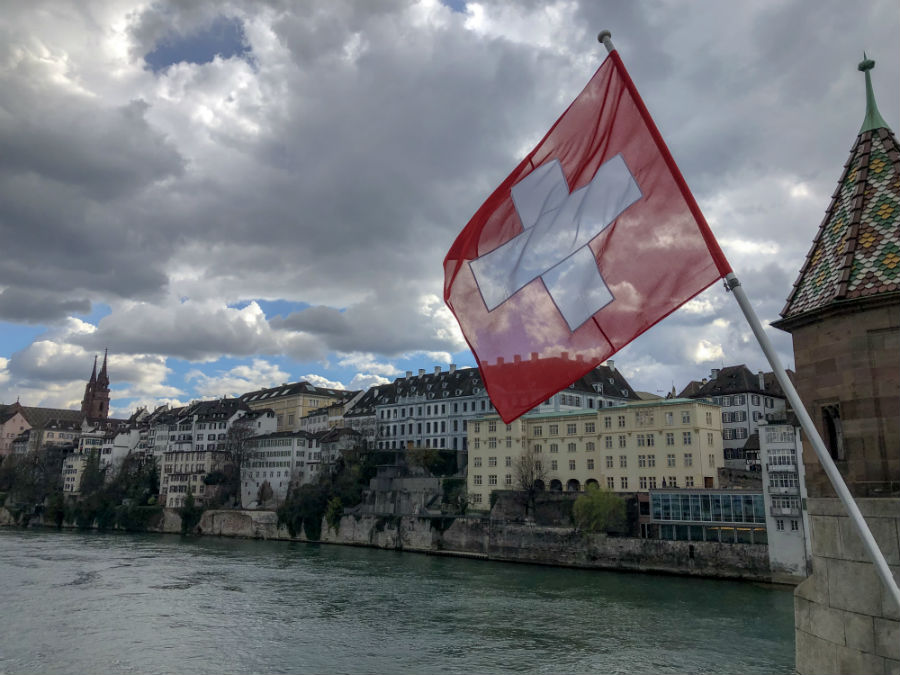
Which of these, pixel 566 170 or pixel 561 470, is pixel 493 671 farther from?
pixel 561 470

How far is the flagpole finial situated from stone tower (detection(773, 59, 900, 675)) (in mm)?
3191

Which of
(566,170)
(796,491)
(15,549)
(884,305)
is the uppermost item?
(566,170)

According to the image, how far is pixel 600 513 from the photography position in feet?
169

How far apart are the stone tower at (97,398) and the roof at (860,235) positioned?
6517 inches

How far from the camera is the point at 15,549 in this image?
58312 millimetres

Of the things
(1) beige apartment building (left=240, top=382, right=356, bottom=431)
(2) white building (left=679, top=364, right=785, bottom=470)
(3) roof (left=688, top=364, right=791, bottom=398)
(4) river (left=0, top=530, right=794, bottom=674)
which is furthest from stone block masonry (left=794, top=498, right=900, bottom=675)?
(1) beige apartment building (left=240, top=382, right=356, bottom=431)

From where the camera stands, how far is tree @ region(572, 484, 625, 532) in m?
51.5

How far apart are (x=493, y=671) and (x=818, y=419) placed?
17.5 meters

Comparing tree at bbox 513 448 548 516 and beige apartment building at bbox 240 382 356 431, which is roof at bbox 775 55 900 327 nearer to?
tree at bbox 513 448 548 516

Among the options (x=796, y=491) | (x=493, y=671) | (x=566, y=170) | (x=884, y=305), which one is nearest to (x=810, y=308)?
(x=884, y=305)

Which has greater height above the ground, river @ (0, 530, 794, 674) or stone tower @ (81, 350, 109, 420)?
stone tower @ (81, 350, 109, 420)

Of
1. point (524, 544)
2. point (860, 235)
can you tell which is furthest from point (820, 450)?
point (524, 544)

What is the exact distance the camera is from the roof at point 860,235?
7.38 metres

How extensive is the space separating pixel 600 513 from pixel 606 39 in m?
48.5
